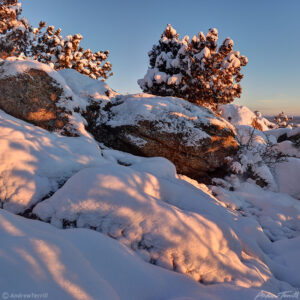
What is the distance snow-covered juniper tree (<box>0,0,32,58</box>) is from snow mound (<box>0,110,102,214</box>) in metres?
16.9

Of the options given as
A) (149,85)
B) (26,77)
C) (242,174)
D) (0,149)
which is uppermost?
(149,85)

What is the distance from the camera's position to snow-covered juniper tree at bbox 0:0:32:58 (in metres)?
16.5

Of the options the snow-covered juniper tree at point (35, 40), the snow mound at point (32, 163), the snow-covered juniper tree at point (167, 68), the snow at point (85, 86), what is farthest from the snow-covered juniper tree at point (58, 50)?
the snow mound at point (32, 163)

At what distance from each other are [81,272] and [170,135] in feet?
16.6

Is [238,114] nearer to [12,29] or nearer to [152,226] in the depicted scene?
[152,226]

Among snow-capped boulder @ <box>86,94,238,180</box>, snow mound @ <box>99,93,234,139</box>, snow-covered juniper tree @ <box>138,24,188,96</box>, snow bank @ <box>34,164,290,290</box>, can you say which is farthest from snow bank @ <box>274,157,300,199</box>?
snow-covered juniper tree @ <box>138,24,188,96</box>

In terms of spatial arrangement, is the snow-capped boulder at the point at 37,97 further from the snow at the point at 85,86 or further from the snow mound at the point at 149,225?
the snow mound at the point at 149,225

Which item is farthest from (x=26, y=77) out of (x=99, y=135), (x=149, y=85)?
(x=149, y=85)

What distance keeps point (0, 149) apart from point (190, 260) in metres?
2.99

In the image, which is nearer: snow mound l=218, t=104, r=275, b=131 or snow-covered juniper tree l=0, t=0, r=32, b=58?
snow mound l=218, t=104, r=275, b=131

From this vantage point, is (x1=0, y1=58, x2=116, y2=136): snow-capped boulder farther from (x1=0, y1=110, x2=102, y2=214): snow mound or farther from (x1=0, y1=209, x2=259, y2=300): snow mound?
(x1=0, y1=209, x2=259, y2=300): snow mound

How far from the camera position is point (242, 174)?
6.45 meters

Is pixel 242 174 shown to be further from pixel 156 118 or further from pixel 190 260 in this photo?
pixel 190 260

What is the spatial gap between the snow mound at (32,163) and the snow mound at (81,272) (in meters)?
1.11
